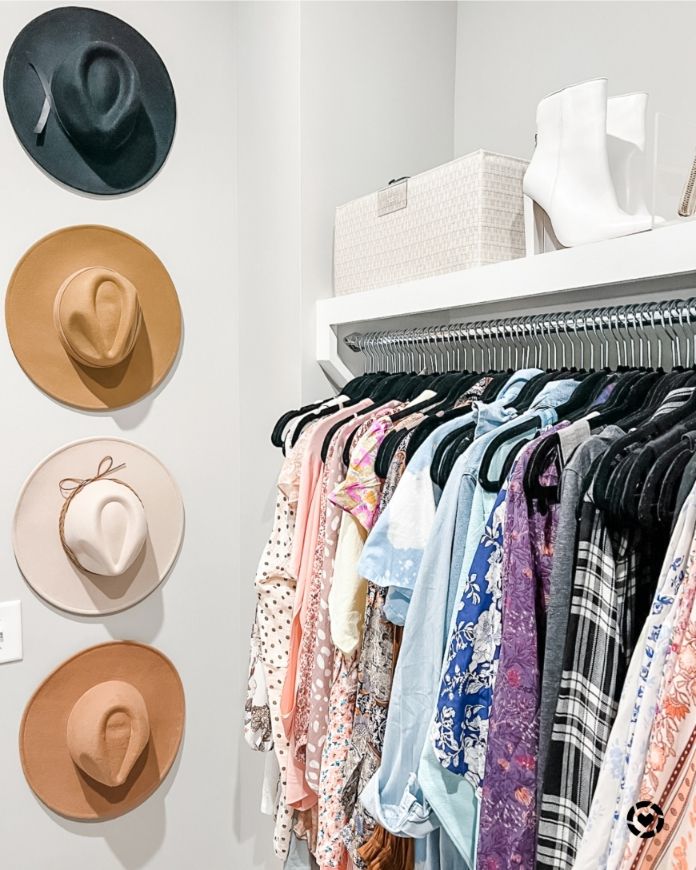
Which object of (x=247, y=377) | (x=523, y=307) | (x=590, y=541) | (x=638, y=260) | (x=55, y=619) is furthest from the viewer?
(x=247, y=377)

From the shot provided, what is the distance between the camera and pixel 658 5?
1.35 meters

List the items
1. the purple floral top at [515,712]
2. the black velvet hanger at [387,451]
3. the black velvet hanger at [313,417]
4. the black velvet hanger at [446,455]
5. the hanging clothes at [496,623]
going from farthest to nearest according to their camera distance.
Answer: the black velvet hanger at [313,417], the black velvet hanger at [387,451], the black velvet hanger at [446,455], the purple floral top at [515,712], the hanging clothes at [496,623]

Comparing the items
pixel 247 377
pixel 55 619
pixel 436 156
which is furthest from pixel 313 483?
pixel 436 156

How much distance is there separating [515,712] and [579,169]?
2.42 ft

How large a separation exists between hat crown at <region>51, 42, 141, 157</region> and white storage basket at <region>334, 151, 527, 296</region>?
509mm

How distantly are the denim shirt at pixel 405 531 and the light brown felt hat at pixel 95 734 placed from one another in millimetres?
906

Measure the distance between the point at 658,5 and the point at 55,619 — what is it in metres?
1.69

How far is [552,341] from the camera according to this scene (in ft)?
4.33

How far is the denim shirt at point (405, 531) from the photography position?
1.06m

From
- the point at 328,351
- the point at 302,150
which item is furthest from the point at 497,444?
the point at 302,150

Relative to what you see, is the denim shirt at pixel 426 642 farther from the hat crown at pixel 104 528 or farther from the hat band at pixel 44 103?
the hat band at pixel 44 103

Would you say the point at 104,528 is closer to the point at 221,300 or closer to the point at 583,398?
the point at 221,300

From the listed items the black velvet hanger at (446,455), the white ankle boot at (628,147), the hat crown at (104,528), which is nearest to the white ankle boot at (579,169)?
the white ankle boot at (628,147)

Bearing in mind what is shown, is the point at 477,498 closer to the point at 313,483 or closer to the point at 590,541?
the point at 590,541
